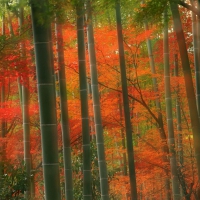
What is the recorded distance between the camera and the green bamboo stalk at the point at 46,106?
5.06 meters

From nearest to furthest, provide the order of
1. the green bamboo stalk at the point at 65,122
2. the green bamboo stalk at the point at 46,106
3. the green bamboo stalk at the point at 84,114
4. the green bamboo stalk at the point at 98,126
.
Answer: the green bamboo stalk at the point at 46,106 → the green bamboo stalk at the point at 84,114 → the green bamboo stalk at the point at 65,122 → the green bamboo stalk at the point at 98,126

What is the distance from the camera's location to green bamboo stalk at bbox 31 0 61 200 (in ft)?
16.6

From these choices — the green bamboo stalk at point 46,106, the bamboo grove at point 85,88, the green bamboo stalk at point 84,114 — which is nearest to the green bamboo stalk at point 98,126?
the bamboo grove at point 85,88

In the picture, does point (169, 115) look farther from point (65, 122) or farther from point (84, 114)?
point (65, 122)

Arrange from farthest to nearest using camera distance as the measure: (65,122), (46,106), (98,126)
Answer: (98,126), (65,122), (46,106)

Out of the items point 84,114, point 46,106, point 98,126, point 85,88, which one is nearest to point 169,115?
point 98,126

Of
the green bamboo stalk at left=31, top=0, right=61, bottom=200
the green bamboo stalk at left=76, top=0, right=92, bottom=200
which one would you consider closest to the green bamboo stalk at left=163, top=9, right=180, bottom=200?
the green bamboo stalk at left=76, top=0, right=92, bottom=200

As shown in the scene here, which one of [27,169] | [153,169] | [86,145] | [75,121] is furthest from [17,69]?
[153,169]

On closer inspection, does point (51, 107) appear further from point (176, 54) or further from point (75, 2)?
point (176, 54)

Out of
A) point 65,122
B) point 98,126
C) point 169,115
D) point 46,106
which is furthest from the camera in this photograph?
point 169,115

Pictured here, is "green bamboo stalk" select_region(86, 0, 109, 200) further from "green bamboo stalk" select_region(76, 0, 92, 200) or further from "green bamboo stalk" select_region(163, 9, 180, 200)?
"green bamboo stalk" select_region(76, 0, 92, 200)

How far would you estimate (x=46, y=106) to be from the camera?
511 cm

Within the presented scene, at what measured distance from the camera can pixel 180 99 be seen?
1584 centimetres

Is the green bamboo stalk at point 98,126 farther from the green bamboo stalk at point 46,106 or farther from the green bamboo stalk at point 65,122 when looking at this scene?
the green bamboo stalk at point 46,106
